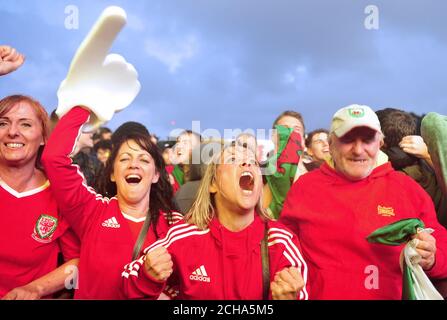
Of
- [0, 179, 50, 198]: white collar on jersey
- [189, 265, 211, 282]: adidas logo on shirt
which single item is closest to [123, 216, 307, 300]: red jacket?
[189, 265, 211, 282]: adidas logo on shirt

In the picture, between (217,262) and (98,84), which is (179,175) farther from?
(217,262)

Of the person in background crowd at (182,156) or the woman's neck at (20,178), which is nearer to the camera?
the woman's neck at (20,178)

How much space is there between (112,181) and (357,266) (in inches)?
58.5

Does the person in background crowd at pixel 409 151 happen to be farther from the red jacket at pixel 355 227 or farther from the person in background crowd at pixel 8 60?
the person in background crowd at pixel 8 60

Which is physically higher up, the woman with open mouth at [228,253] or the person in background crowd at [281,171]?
the person in background crowd at [281,171]

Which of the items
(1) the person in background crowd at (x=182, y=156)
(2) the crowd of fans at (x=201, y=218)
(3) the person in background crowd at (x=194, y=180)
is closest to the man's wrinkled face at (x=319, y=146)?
(1) the person in background crowd at (x=182, y=156)

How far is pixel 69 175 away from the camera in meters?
2.63

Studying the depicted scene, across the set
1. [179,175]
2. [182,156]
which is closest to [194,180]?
[179,175]

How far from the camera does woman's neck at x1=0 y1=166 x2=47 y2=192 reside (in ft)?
9.12

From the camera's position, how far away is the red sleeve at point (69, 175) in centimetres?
259

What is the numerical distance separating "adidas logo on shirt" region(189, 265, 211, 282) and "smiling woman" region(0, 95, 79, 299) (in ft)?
2.41

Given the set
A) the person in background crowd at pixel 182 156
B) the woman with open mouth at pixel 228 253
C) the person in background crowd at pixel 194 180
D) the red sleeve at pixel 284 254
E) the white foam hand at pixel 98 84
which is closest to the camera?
the woman with open mouth at pixel 228 253

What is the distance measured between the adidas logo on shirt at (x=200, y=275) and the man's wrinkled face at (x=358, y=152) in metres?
0.99
